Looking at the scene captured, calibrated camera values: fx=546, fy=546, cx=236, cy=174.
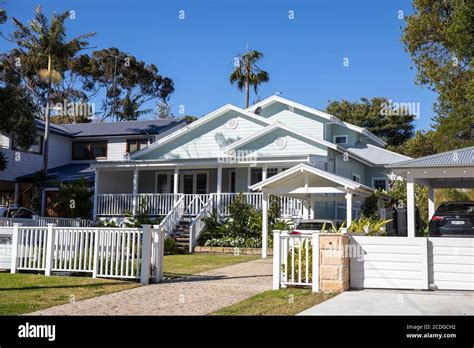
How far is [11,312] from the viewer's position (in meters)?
9.07

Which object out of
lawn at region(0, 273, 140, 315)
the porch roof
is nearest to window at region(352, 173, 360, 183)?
the porch roof

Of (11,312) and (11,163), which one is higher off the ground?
(11,163)

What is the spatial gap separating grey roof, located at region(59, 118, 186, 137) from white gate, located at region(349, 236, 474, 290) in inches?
943

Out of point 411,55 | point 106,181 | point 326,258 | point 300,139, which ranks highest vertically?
point 411,55

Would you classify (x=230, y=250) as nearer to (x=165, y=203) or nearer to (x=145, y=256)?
(x=165, y=203)

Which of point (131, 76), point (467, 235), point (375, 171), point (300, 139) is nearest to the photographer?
point (467, 235)

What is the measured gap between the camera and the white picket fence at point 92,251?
42.5 feet

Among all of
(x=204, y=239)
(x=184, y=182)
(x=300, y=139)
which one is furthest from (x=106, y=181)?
(x=300, y=139)

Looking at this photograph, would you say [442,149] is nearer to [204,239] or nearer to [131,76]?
[204,239]

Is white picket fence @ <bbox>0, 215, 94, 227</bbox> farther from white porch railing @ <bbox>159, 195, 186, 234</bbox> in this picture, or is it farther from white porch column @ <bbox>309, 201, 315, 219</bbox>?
white porch column @ <bbox>309, 201, 315, 219</bbox>

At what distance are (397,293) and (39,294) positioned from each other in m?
7.17

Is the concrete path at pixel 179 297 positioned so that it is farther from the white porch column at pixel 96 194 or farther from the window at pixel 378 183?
the window at pixel 378 183

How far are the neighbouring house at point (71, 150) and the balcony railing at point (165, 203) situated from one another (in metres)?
3.31

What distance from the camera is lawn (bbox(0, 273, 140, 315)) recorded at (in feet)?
32.2
